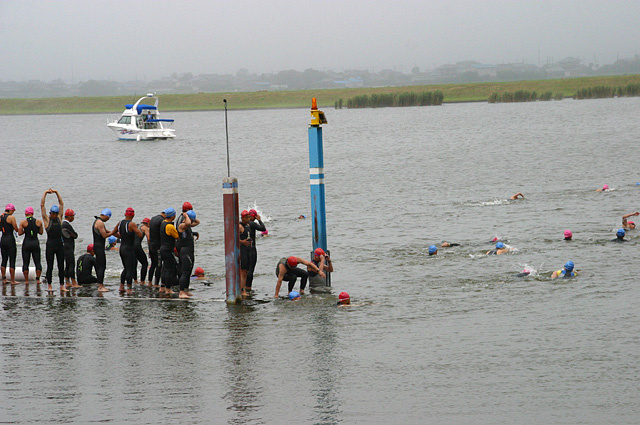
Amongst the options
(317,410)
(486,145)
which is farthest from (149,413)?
(486,145)

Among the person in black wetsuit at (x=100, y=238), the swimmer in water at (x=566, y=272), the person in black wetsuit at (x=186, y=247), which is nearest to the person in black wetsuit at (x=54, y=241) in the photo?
the person in black wetsuit at (x=100, y=238)

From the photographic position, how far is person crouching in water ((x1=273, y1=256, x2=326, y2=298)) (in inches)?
618

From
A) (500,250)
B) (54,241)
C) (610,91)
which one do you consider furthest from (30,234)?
(610,91)

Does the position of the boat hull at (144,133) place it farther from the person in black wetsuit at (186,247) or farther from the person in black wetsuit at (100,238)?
the person in black wetsuit at (186,247)

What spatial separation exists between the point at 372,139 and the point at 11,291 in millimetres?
56801

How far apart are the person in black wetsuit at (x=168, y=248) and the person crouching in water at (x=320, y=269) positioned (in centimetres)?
287

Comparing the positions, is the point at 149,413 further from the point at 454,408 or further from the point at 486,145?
the point at 486,145

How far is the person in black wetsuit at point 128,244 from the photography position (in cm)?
1597

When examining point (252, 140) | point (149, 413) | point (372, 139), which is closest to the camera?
point (149, 413)

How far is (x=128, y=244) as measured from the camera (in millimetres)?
16250

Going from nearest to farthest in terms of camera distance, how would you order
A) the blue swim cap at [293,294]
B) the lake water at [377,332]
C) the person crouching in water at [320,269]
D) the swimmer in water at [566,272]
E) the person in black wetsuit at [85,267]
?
the lake water at [377,332] < the blue swim cap at [293,294] < the person crouching in water at [320,269] < the swimmer in water at [566,272] < the person in black wetsuit at [85,267]

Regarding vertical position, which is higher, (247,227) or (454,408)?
(247,227)

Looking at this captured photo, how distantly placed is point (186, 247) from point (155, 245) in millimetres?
1039

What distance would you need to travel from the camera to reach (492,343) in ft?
40.1
